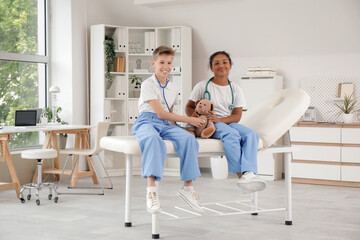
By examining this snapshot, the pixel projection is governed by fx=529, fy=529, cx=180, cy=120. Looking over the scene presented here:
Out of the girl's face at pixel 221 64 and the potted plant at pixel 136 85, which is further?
the potted plant at pixel 136 85

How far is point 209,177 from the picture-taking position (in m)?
6.48

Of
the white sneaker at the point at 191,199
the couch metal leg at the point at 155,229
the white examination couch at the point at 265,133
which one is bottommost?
the couch metal leg at the point at 155,229

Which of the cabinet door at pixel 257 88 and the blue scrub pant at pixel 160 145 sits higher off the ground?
the cabinet door at pixel 257 88

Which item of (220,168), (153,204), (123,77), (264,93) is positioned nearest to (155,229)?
(153,204)

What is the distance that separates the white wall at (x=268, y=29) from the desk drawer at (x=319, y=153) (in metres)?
0.92

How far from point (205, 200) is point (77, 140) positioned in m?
1.81

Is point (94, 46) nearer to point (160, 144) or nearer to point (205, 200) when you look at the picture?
point (205, 200)

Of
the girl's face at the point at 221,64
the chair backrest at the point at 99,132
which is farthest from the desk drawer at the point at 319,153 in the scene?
the girl's face at the point at 221,64

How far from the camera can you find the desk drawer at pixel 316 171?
5.82 metres

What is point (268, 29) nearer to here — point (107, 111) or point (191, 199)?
point (107, 111)

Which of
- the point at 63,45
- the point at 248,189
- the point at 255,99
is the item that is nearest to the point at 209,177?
the point at 255,99

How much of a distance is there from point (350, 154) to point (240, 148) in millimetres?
2655

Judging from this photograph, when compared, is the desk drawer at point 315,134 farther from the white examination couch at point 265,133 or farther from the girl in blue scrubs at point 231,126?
the girl in blue scrubs at point 231,126

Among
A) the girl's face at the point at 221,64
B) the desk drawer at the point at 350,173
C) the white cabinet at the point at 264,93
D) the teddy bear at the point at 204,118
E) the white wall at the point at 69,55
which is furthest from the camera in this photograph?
the white wall at the point at 69,55
